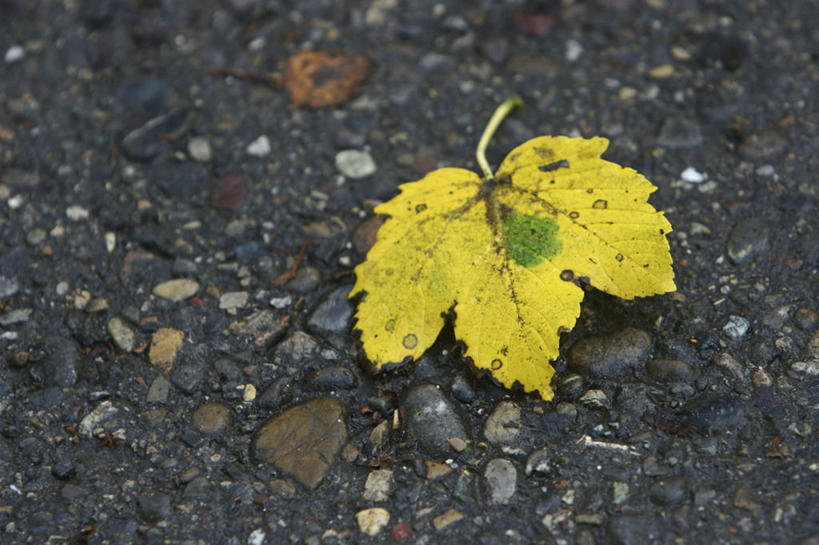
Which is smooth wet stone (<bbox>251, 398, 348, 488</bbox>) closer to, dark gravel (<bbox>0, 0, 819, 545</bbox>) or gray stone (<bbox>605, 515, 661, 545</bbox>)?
dark gravel (<bbox>0, 0, 819, 545</bbox>)

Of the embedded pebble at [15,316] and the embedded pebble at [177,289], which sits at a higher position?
the embedded pebble at [177,289]

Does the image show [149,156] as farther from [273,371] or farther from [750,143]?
[750,143]

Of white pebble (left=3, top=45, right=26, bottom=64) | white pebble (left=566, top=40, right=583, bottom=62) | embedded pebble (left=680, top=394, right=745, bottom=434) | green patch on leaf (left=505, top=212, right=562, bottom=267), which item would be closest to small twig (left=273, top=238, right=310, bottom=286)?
green patch on leaf (left=505, top=212, right=562, bottom=267)

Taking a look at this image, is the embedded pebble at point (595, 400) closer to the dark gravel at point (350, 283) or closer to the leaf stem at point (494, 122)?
the dark gravel at point (350, 283)

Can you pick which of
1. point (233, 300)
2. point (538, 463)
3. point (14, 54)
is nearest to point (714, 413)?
point (538, 463)

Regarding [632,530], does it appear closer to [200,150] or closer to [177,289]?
[177,289]

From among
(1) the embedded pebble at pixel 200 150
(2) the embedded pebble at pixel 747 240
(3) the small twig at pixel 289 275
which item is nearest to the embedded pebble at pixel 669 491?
(2) the embedded pebble at pixel 747 240

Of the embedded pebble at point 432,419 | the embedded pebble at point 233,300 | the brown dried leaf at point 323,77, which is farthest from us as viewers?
the brown dried leaf at point 323,77
